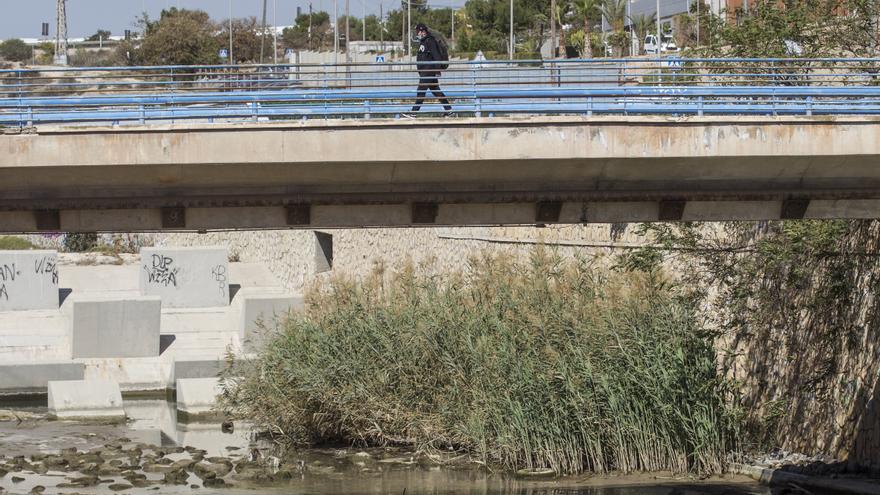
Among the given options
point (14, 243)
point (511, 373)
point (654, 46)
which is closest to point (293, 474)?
point (511, 373)

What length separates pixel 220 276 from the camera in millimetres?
40438

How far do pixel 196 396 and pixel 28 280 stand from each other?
988 centimetres

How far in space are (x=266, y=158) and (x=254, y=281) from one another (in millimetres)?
32482

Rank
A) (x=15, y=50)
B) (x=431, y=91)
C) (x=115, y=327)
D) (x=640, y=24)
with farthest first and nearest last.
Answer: (x=15, y=50) → (x=640, y=24) → (x=115, y=327) → (x=431, y=91)

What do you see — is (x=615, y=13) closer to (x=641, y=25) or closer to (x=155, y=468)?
(x=641, y=25)

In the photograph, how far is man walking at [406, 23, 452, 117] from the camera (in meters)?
16.5

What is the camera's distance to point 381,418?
24500 millimetres

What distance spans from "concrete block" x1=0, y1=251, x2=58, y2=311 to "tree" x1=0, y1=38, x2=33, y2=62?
2856 inches

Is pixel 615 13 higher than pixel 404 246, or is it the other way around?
pixel 615 13

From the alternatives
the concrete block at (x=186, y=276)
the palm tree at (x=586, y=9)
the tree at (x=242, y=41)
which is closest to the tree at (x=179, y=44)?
the tree at (x=242, y=41)

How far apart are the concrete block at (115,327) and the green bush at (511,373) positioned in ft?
30.6

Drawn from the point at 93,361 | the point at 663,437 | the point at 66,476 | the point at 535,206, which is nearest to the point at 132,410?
the point at 93,361

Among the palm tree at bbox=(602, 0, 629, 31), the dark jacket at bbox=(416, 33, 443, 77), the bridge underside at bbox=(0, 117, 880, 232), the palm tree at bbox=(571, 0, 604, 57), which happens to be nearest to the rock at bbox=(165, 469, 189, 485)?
the bridge underside at bbox=(0, 117, 880, 232)

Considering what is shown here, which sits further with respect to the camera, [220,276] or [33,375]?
[220,276]
